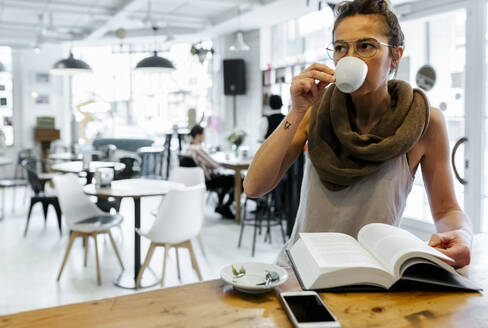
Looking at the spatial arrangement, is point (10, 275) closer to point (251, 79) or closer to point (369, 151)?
point (369, 151)

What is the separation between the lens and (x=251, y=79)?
8516 millimetres

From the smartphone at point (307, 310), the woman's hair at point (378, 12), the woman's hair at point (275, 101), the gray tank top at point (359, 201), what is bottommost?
the smartphone at point (307, 310)

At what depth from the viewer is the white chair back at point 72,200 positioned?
3762mm

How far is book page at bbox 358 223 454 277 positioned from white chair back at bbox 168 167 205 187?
3699 mm

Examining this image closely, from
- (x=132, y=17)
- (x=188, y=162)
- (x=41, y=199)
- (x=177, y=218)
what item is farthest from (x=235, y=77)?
(x=177, y=218)

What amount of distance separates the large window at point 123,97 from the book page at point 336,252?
10171 mm

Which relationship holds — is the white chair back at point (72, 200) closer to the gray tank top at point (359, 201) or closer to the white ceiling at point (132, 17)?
the gray tank top at point (359, 201)

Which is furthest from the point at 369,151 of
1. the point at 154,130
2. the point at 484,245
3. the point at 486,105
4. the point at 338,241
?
the point at 154,130

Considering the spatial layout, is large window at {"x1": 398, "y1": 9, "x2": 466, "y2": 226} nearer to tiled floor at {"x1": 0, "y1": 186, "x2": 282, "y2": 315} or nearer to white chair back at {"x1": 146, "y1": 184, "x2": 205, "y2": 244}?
tiled floor at {"x1": 0, "y1": 186, "x2": 282, "y2": 315}

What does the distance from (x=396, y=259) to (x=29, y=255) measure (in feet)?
14.6

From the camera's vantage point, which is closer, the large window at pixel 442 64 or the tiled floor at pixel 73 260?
the tiled floor at pixel 73 260

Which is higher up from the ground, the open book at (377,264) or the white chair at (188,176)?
the open book at (377,264)

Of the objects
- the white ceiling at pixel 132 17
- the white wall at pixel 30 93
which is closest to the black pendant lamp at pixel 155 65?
the white ceiling at pixel 132 17

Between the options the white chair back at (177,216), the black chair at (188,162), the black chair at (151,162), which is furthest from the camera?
the black chair at (151,162)
